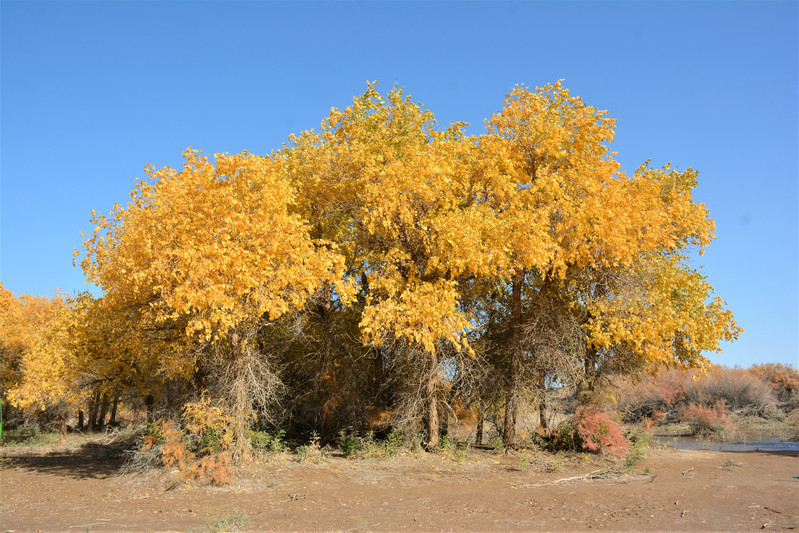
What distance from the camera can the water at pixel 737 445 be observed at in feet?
53.9

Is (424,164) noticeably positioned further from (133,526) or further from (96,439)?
(96,439)

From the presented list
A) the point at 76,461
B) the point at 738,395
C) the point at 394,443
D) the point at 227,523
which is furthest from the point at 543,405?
the point at 738,395

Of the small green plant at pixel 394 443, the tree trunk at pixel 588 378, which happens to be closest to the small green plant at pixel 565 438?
the tree trunk at pixel 588 378

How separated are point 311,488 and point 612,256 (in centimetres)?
827

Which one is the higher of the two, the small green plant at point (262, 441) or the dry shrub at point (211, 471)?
the small green plant at point (262, 441)

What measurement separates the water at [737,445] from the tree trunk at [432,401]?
7.18 meters

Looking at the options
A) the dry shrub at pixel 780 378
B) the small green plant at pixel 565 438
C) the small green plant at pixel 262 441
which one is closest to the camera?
the small green plant at pixel 262 441

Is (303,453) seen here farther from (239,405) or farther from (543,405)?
(543,405)

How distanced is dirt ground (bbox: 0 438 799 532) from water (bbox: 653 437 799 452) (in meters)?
2.30

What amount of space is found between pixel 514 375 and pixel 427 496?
5.21m

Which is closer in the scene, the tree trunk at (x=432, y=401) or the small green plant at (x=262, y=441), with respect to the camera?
the small green plant at (x=262, y=441)

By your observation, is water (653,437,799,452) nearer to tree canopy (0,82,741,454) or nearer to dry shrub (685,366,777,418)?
tree canopy (0,82,741,454)

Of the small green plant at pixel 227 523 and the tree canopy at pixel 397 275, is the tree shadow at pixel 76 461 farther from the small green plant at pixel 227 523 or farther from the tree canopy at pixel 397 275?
the small green plant at pixel 227 523

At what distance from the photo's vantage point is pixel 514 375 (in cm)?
1463
